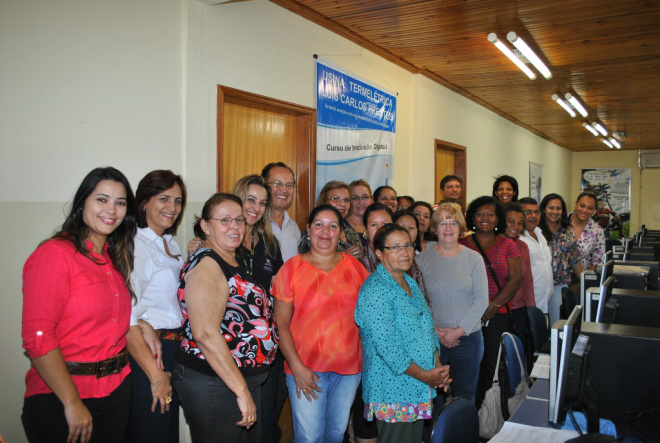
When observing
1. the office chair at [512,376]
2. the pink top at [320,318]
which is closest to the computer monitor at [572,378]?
the office chair at [512,376]

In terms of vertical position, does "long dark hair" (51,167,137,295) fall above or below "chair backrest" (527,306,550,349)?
above

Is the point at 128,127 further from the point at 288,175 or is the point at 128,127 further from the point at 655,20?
the point at 655,20

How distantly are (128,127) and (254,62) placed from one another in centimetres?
126

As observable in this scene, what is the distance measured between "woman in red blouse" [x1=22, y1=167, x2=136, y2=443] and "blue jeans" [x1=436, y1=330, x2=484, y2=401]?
1.89 m

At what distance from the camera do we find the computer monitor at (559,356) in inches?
70.6

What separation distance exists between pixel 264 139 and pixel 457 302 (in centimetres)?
200

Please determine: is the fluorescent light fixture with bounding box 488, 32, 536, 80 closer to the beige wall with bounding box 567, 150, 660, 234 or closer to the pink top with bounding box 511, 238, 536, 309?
the pink top with bounding box 511, 238, 536, 309

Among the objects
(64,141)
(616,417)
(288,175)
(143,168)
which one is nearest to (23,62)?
(64,141)

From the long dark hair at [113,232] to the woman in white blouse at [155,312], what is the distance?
142 mm

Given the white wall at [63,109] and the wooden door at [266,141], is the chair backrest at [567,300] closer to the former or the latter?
the wooden door at [266,141]

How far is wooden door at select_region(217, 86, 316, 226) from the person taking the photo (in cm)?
359

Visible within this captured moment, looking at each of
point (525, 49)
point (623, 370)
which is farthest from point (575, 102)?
point (623, 370)

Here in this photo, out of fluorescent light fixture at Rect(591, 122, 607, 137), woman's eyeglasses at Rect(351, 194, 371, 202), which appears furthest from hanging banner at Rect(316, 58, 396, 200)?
fluorescent light fixture at Rect(591, 122, 607, 137)

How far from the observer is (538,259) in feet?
14.0
